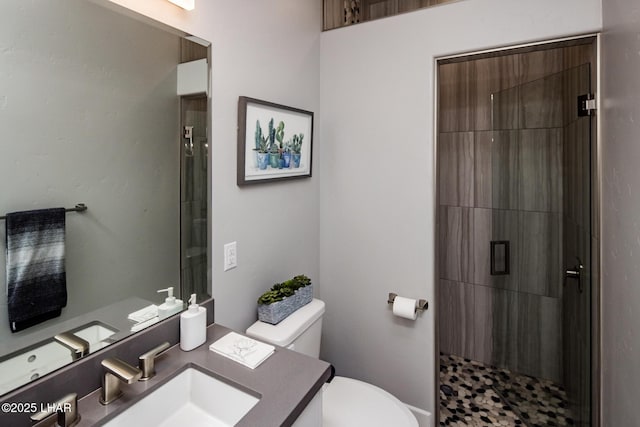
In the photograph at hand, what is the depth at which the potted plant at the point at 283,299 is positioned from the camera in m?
1.48

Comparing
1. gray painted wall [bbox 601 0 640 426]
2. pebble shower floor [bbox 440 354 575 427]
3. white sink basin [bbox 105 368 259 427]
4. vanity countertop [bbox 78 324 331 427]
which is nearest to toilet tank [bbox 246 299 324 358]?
vanity countertop [bbox 78 324 331 427]

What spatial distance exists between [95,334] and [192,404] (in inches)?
14.2

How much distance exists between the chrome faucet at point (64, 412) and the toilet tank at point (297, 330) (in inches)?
26.6

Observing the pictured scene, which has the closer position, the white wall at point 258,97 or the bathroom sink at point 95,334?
the bathroom sink at point 95,334

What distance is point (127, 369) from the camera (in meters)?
0.88

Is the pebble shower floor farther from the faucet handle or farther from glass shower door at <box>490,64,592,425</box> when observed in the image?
the faucet handle

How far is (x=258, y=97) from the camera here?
60.4 inches

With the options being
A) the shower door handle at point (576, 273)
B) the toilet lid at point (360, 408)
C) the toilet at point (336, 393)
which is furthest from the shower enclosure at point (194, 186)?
the shower door handle at point (576, 273)

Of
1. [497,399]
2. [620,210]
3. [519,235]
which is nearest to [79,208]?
[620,210]

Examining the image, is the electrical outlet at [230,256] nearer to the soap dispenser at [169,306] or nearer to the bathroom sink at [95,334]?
the soap dispenser at [169,306]

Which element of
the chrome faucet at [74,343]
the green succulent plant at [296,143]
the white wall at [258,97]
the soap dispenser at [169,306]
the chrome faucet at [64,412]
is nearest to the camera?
the chrome faucet at [64,412]

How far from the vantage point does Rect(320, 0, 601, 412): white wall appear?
1.69 meters

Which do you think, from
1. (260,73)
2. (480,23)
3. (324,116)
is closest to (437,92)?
(480,23)

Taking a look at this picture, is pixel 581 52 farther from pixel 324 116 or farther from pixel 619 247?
pixel 324 116
